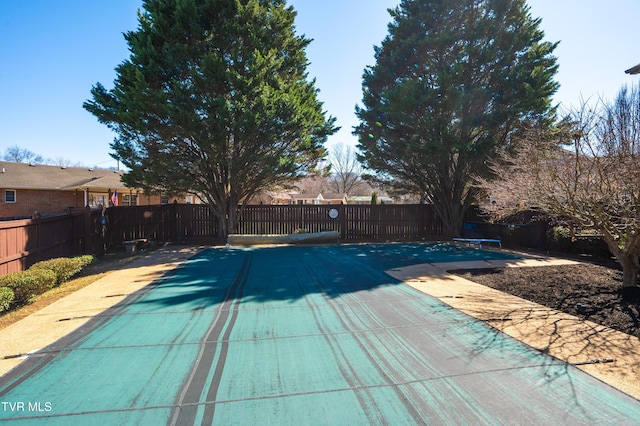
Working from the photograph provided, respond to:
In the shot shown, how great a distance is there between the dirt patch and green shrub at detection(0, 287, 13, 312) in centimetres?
818

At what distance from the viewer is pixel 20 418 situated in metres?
2.46

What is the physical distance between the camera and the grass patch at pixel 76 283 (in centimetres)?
499

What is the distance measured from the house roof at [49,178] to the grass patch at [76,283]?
40.4 ft

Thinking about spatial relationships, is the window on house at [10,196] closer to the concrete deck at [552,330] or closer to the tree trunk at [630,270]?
the concrete deck at [552,330]

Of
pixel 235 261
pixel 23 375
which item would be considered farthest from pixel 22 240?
pixel 23 375

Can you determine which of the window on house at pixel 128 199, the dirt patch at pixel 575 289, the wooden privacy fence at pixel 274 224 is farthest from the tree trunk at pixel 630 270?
the window on house at pixel 128 199

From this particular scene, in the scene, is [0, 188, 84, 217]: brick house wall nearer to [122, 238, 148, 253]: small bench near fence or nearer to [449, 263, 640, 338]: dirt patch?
[122, 238, 148, 253]: small bench near fence

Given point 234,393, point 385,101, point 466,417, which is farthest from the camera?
point 385,101

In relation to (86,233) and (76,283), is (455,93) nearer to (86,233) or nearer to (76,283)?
(76,283)

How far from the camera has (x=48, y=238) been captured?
813cm

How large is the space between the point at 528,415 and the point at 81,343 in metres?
4.56

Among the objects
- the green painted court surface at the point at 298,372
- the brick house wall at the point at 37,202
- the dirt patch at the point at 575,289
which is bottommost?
the green painted court surface at the point at 298,372

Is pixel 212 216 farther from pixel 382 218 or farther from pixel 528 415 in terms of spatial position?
pixel 528 415

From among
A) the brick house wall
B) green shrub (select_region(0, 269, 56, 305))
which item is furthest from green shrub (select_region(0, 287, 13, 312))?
the brick house wall
